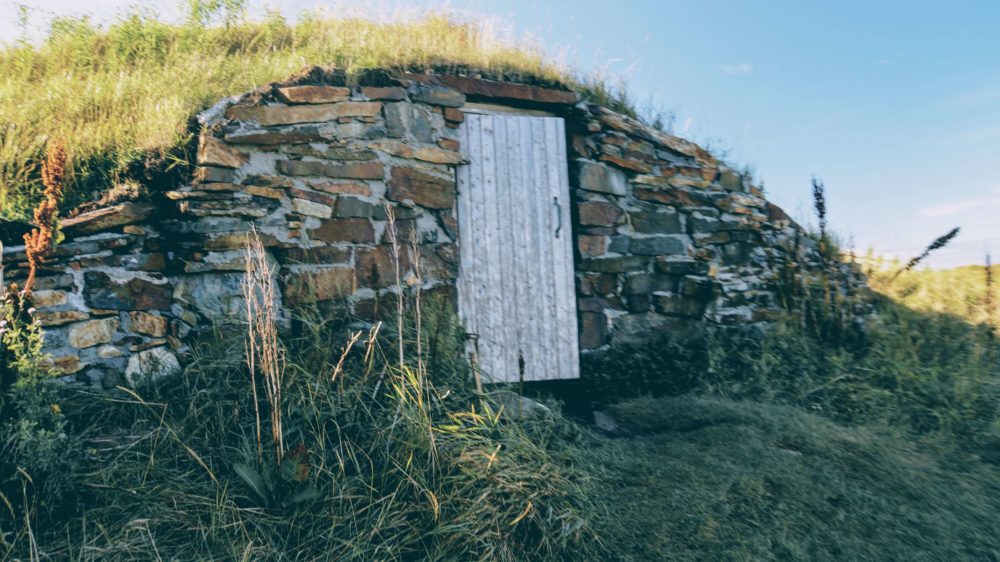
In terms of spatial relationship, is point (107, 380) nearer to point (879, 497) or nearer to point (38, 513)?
point (38, 513)

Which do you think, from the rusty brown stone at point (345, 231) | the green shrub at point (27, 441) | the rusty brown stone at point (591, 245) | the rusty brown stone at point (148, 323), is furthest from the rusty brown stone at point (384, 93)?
the green shrub at point (27, 441)

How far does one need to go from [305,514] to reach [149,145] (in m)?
3.02

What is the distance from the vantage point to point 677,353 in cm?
558

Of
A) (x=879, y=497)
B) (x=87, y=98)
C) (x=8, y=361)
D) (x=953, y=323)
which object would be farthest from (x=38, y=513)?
(x=953, y=323)

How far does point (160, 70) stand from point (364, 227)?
2705 mm

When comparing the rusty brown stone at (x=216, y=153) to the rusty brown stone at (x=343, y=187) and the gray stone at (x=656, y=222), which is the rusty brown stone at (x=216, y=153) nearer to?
the rusty brown stone at (x=343, y=187)

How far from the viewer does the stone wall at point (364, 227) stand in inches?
157

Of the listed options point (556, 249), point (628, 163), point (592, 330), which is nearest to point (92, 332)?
point (556, 249)

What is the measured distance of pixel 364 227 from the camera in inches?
186

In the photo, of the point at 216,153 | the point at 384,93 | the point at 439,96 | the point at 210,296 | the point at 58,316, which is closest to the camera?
the point at 58,316

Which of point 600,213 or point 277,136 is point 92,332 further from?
point 600,213

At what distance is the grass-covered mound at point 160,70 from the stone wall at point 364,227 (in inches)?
13.7

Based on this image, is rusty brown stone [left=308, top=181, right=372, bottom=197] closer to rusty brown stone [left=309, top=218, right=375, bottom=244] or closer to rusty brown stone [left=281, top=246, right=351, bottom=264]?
rusty brown stone [left=309, top=218, right=375, bottom=244]

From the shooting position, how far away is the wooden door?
5219 millimetres
